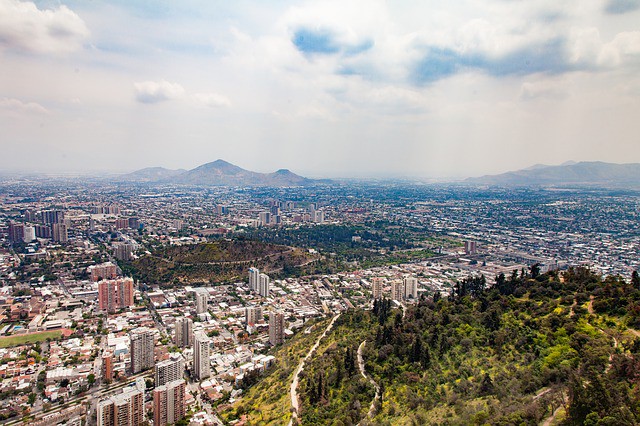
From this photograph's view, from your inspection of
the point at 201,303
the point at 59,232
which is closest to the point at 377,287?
the point at 201,303

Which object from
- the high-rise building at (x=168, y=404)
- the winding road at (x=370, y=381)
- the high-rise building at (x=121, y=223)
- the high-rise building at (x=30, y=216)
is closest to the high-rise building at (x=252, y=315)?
the high-rise building at (x=168, y=404)

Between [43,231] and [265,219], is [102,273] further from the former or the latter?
[265,219]

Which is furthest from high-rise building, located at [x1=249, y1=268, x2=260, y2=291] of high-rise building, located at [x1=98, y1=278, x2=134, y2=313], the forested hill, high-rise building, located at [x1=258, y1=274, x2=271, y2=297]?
the forested hill

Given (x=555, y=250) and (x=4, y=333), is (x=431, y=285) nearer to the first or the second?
(x=555, y=250)

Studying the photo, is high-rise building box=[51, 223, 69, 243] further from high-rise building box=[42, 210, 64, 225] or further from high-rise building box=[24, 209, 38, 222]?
high-rise building box=[24, 209, 38, 222]

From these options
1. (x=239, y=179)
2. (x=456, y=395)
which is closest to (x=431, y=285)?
(x=456, y=395)
